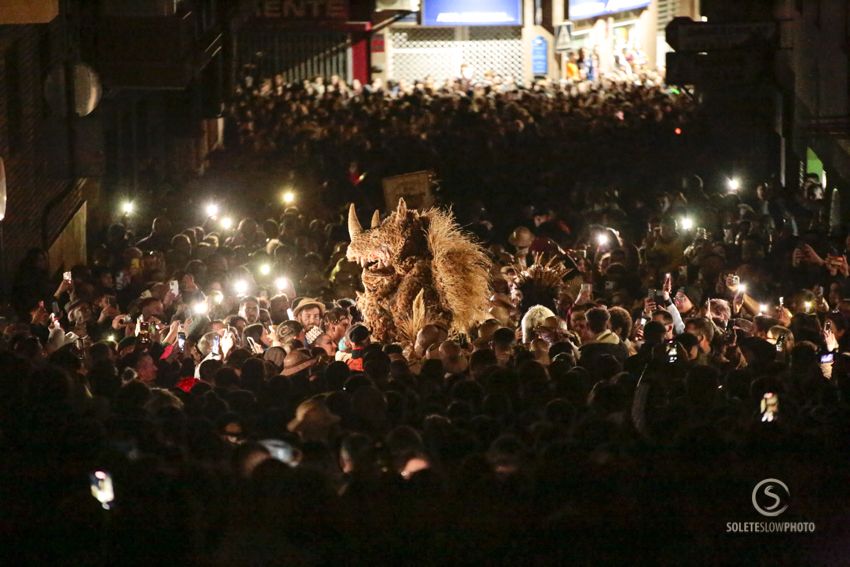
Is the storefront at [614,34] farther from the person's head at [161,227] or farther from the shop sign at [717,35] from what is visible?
the person's head at [161,227]

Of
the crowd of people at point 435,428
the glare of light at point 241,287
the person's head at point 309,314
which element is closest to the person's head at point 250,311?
the crowd of people at point 435,428

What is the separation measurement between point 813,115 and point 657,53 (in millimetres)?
15062

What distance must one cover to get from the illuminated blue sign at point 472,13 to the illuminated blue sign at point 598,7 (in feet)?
6.55

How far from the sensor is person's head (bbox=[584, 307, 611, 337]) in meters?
10.2

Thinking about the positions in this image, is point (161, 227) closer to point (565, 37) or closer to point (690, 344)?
point (690, 344)

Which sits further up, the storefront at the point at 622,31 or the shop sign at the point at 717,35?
the shop sign at the point at 717,35

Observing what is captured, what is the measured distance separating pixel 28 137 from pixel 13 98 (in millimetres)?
602

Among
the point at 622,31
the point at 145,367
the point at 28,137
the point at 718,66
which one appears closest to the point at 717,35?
the point at 718,66

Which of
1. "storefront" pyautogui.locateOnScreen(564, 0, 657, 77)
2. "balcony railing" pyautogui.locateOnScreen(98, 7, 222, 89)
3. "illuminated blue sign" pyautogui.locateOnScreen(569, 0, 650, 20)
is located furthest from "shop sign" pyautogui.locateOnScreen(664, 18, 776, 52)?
"illuminated blue sign" pyautogui.locateOnScreen(569, 0, 650, 20)

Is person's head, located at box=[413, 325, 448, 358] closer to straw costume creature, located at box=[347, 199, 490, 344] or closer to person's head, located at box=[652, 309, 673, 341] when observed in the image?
straw costume creature, located at box=[347, 199, 490, 344]

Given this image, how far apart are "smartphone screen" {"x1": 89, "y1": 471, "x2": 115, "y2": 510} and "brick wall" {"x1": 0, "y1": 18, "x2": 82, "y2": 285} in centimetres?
1069

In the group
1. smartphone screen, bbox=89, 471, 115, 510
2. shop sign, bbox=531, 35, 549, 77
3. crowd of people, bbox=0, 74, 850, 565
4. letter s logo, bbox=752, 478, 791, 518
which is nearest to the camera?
crowd of people, bbox=0, 74, 850, 565

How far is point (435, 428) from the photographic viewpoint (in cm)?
672

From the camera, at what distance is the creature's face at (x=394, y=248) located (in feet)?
37.9
